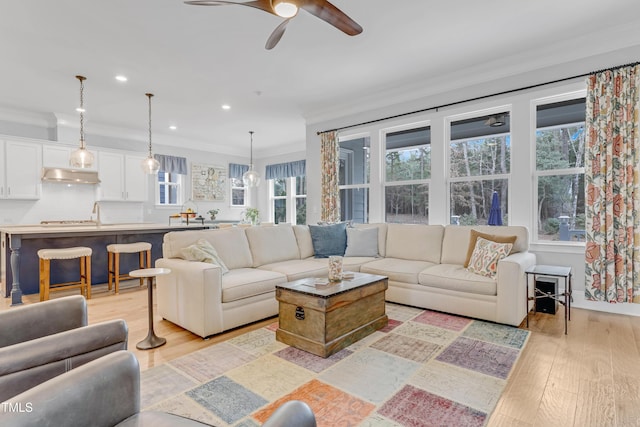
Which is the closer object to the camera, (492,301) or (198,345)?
(198,345)

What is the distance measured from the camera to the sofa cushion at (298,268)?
3.51 meters

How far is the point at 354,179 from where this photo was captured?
5.94 m

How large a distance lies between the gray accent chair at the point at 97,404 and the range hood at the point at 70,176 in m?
6.37

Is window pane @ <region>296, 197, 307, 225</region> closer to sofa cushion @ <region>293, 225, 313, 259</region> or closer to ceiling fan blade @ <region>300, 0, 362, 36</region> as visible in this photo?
sofa cushion @ <region>293, 225, 313, 259</region>

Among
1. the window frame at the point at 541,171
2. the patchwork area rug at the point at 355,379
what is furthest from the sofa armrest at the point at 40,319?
the window frame at the point at 541,171

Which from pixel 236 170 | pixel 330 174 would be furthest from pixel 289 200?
pixel 330 174

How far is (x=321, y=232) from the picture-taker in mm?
4523

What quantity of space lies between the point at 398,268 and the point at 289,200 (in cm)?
553

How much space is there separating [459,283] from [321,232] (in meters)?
1.88

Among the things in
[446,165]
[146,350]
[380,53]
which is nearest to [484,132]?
[446,165]

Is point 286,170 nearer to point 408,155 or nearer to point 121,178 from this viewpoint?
point 121,178

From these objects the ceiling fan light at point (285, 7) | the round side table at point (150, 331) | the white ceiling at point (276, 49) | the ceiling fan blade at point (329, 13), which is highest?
the white ceiling at point (276, 49)

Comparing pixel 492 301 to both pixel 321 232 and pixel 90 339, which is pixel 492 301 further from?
pixel 90 339

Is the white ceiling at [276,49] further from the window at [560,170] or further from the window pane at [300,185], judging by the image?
the window pane at [300,185]
